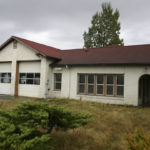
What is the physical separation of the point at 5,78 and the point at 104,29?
24.2m

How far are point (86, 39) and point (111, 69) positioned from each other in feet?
79.5

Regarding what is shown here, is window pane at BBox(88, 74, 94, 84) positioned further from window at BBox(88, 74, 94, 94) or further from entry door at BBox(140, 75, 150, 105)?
entry door at BBox(140, 75, 150, 105)

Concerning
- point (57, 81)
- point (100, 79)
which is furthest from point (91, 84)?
point (57, 81)

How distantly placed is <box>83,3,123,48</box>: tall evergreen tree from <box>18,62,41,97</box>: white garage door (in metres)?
20.6

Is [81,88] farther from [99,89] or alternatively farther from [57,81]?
[57,81]

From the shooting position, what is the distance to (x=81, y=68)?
1494 cm

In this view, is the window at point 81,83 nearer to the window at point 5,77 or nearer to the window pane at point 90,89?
the window pane at point 90,89

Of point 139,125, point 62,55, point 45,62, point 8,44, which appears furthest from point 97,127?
point 8,44

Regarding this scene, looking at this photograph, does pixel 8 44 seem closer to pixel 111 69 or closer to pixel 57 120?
pixel 111 69

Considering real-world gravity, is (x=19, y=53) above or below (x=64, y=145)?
above

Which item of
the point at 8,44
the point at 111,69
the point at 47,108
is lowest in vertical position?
the point at 47,108

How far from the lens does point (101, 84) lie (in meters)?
14.1

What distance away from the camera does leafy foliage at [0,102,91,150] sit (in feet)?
10.5

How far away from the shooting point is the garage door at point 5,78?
18.8m
